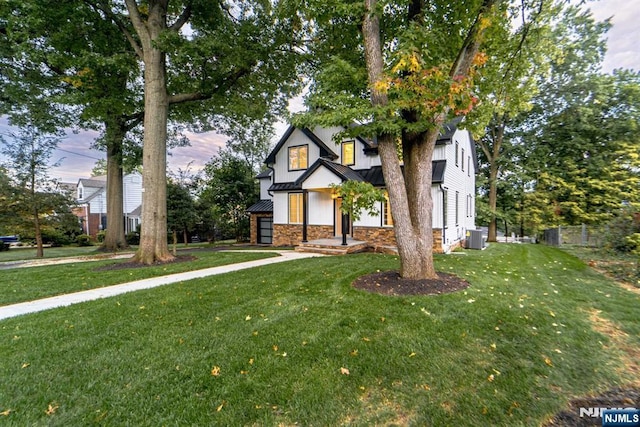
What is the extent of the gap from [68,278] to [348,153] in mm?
11398

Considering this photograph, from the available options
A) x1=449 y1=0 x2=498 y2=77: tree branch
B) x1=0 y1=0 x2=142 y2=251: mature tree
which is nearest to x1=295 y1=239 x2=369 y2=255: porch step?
x1=449 y1=0 x2=498 y2=77: tree branch

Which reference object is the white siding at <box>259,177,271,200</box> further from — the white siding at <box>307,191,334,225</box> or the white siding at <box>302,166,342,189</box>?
the white siding at <box>302,166,342,189</box>

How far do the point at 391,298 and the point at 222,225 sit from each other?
17.9 meters

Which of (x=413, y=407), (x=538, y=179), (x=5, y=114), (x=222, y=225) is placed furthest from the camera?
(x=222, y=225)

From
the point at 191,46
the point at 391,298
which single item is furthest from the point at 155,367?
the point at 191,46

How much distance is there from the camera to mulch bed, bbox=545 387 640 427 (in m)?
2.34

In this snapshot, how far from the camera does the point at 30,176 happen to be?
42.5 feet

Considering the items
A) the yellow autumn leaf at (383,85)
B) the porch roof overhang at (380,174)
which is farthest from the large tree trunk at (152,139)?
the porch roof overhang at (380,174)

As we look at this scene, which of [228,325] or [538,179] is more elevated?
[538,179]

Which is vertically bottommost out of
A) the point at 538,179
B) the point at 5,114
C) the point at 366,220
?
the point at 366,220

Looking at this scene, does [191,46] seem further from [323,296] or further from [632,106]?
[632,106]

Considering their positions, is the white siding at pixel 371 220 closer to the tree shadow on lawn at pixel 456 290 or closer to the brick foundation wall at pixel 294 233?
the brick foundation wall at pixel 294 233

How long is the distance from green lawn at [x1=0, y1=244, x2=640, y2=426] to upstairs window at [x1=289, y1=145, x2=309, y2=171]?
10346 millimetres

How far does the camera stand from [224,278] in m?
6.80
